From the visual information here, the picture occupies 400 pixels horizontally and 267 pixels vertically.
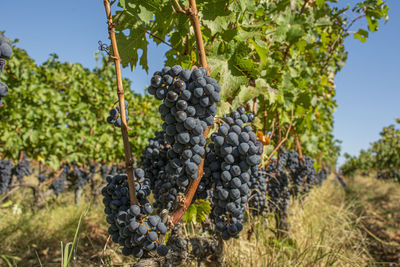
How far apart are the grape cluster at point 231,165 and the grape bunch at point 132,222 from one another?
15.5 inches

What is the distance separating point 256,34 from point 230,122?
2.17 feet

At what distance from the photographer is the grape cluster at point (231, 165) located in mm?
1357

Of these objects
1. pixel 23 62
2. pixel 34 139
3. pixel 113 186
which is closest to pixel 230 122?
pixel 113 186

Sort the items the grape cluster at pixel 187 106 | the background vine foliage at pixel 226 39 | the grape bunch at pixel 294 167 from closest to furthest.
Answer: the grape cluster at pixel 187 106 < the background vine foliage at pixel 226 39 < the grape bunch at pixel 294 167

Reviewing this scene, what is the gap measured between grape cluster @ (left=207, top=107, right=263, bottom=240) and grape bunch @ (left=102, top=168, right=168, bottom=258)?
395 mm

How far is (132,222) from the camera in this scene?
1.13 meters

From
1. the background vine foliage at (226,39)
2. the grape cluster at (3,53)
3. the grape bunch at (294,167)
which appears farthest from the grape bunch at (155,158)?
the grape bunch at (294,167)

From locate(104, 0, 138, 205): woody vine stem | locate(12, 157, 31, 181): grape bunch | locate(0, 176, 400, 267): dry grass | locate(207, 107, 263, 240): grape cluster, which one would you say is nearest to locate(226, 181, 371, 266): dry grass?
locate(0, 176, 400, 267): dry grass

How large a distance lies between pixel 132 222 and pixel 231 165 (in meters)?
0.57

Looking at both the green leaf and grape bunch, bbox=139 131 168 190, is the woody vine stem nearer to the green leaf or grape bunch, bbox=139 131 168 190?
grape bunch, bbox=139 131 168 190

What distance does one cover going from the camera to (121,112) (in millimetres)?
1167

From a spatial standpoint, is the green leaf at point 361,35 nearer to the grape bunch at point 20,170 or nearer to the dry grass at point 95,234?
the dry grass at point 95,234

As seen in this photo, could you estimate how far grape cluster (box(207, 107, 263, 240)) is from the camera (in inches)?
53.4

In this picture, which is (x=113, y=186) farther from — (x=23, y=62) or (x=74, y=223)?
(x=23, y=62)
